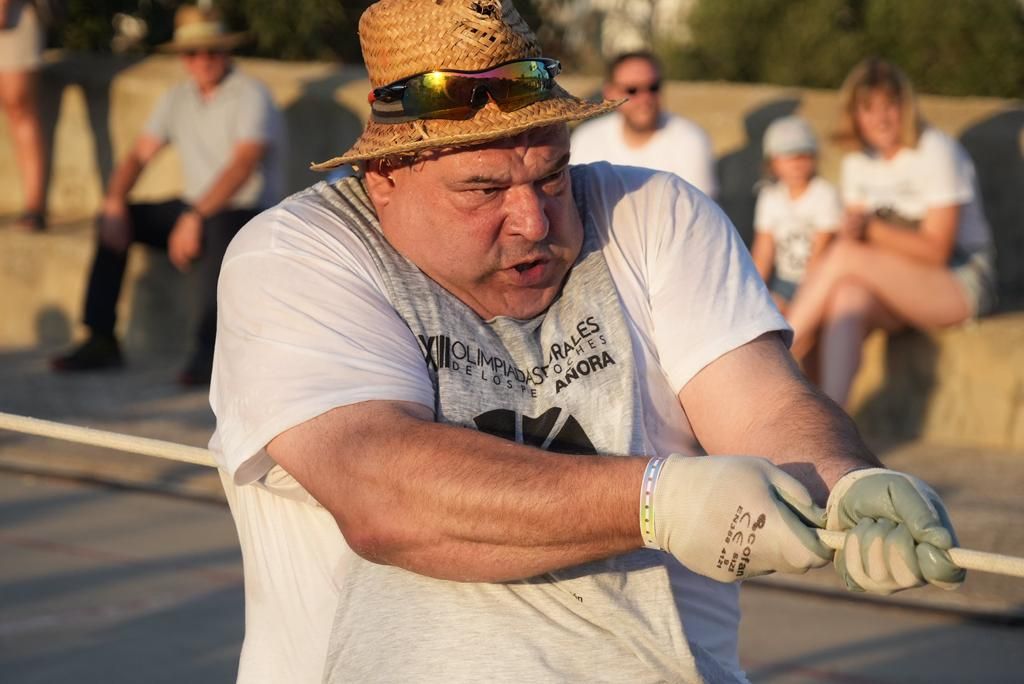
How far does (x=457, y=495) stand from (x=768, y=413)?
0.51 metres

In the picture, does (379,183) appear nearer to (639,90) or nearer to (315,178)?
(639,90)

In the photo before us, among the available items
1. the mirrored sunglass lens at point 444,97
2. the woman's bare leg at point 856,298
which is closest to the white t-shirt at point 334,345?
the mirrored sunglass lens at point 444,97

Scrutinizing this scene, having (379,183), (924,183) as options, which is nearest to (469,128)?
(379,183)

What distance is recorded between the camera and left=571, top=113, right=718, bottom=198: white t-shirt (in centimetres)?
676

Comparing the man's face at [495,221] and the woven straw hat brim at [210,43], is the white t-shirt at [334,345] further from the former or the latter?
the woven straw hat brim at [210,43]

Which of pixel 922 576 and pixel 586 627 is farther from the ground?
pixel 922 576

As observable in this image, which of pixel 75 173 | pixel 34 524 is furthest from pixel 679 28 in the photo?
pixel 34 524

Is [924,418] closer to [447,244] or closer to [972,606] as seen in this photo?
[972,606]

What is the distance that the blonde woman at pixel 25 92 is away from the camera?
28.2 ft

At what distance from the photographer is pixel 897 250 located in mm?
6270

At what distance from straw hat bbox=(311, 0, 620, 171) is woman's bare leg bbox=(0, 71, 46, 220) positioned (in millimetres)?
6654

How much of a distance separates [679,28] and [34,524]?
809 cm

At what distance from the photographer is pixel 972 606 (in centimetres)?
486

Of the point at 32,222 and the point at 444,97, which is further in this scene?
the point at 32,222
